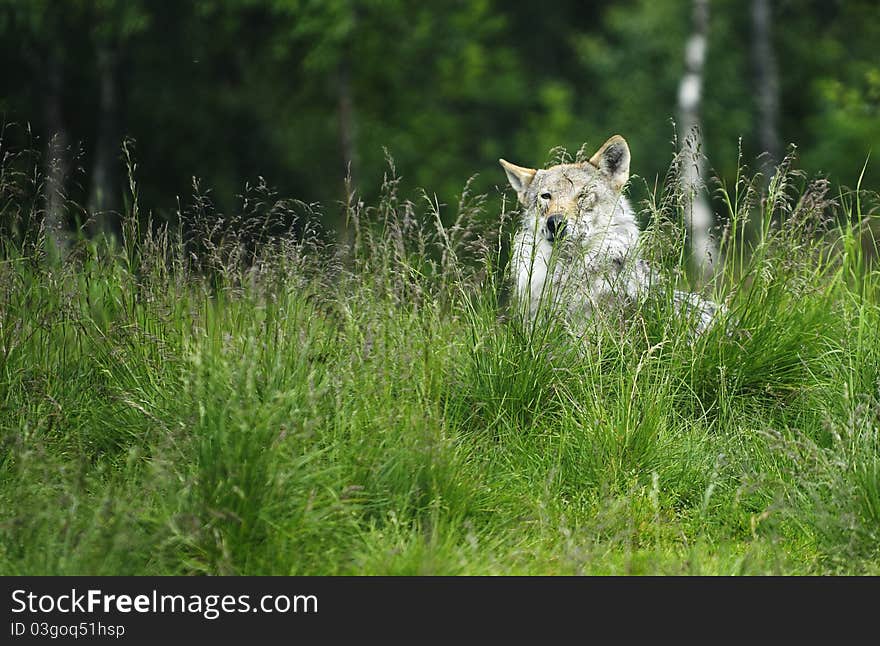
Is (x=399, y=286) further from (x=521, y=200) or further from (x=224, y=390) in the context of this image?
(x=521, y=200)

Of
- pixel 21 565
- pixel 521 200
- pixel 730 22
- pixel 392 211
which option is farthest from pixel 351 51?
pixel 21 565

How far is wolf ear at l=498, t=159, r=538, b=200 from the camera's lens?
7.65 meters

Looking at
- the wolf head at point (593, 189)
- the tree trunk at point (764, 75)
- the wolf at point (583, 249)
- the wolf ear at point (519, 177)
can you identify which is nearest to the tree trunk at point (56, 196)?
the wolf at point (583, 249)

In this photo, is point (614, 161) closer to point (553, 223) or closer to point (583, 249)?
point (553, 223)

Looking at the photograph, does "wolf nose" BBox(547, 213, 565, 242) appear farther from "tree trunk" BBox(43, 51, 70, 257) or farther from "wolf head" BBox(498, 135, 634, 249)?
"tree trunk" BBox(43, 51, 70, 257)

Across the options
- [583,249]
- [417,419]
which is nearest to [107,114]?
[583,249]

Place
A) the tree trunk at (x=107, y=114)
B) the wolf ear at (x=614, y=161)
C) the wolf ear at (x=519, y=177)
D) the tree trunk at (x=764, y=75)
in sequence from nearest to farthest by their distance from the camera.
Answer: the wolf ear at (x=614, y=161), the wolf ear at (x=519, y=177), the tree trunk at (x=764, y=75), the tree trunk at (x=107, y=114)

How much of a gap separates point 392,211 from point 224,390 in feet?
5.34

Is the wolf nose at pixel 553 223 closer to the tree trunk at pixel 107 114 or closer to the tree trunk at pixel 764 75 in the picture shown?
the tree trunk at pixel 764 75

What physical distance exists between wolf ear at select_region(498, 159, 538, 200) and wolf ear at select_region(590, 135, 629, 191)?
0.53 metres

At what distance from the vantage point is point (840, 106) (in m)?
23.6

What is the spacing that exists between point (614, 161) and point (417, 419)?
130 inches

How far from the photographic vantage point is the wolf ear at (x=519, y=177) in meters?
7.65

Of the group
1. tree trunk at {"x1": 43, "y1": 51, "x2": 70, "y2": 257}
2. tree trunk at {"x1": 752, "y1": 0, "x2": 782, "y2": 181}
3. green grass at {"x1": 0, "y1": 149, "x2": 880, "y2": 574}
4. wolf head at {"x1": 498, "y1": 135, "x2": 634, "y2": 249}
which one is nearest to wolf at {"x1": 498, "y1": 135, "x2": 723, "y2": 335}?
wolf head at {"x1": 498, "y1": 135, "x2": 634, "y2": 249}
